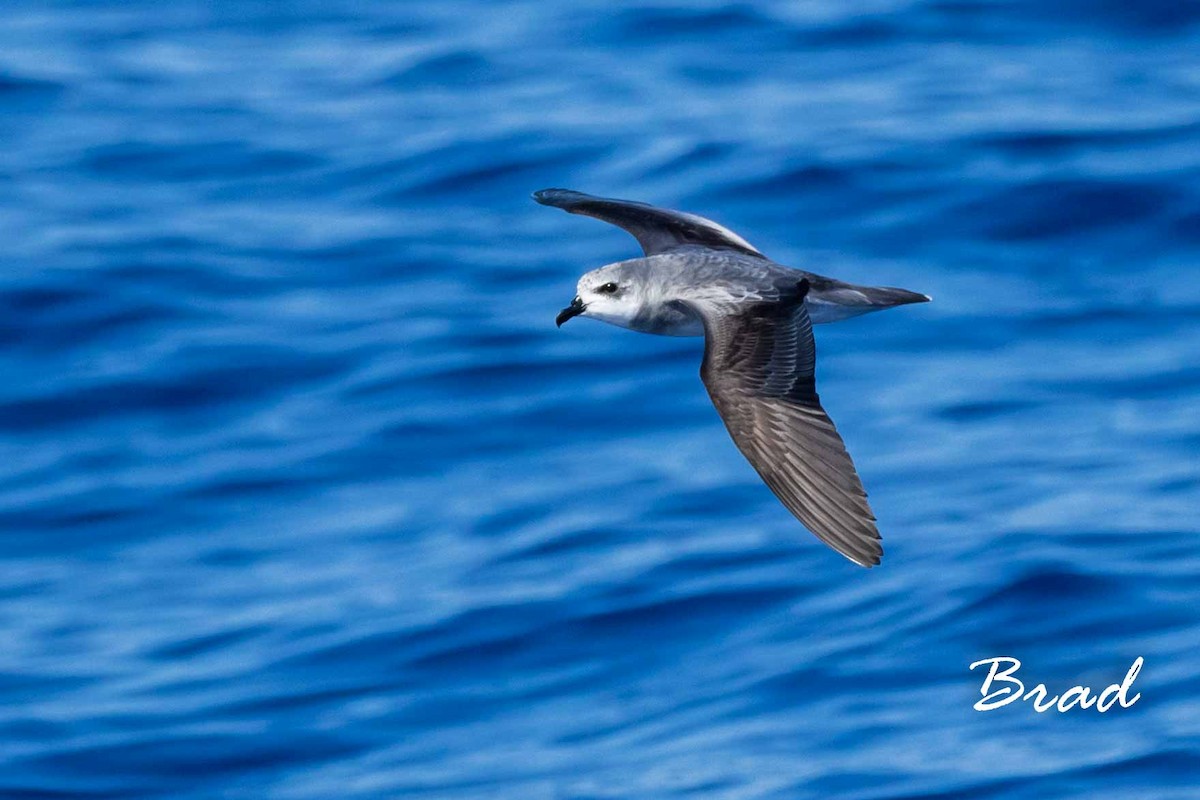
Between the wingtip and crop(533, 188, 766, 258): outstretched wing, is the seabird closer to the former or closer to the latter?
crop(533, 188, 766, 258): outstretched wing

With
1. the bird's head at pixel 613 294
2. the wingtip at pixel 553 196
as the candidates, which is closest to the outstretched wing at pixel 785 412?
the bird's head at pixel 613 294

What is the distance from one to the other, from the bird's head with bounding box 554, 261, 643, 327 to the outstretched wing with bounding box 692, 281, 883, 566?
12.4 inches

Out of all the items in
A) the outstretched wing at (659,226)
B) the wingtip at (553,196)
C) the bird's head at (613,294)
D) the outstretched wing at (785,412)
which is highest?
the wingtip at (553,196)

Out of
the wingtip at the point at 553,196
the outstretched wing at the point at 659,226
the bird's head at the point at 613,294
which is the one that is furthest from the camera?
the wingtip at the point at 553,196

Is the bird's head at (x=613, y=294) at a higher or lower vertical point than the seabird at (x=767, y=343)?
higher

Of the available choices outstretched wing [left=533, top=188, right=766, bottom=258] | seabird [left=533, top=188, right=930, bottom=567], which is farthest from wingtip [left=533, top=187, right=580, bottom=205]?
seabird [left=533, top=188, right=930, bottom=567]

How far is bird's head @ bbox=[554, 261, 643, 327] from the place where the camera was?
7625 mm

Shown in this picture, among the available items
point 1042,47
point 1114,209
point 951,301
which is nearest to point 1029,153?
point 1114,209

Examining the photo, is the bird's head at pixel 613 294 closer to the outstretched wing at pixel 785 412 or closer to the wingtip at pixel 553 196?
the outstretched wing at pixel 785 412

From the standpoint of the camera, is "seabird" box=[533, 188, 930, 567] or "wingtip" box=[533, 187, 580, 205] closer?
"seabird" box=[533, 188, 930, 567]

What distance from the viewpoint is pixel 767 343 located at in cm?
724

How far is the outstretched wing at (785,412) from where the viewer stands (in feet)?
22.1

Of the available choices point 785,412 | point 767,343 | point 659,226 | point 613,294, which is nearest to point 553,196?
point 659,226

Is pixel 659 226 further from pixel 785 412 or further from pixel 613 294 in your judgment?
pixel 785 412
